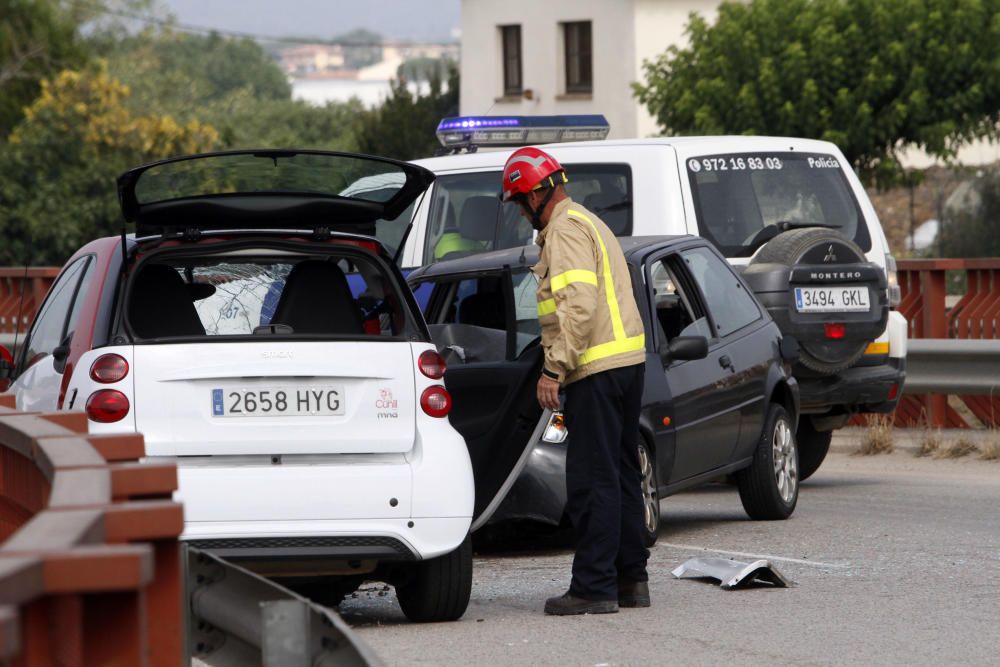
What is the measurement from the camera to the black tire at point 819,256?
1162 cm

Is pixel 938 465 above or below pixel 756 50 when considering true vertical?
below

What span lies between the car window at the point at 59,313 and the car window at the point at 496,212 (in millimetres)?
3573

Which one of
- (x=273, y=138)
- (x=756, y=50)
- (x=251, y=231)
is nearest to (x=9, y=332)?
(x=251, y=231)

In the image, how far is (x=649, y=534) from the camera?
9.34 meters

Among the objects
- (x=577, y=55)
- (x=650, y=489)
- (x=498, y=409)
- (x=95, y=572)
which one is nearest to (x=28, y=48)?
(x=577, y=55)

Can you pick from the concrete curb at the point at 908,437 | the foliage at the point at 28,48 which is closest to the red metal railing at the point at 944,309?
the concrete curb at the point at 908,437

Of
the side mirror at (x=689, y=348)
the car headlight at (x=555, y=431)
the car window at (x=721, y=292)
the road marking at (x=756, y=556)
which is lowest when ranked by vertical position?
the road marking at (x=756, y=556)

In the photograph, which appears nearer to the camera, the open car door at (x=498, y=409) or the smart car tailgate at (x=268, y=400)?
the smart car tailgate at (x=268, y=400)

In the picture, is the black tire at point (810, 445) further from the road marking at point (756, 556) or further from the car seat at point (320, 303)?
the car seat at point (320, 303)

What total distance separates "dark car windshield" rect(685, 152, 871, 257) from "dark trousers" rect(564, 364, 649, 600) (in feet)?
13.6

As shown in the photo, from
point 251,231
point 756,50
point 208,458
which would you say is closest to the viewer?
point 208,458

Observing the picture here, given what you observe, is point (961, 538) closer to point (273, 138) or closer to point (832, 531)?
point (832, 531)

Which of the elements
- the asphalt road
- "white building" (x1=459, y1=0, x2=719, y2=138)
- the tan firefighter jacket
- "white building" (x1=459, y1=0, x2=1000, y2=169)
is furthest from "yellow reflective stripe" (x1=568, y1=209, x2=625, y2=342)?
"white building" (x1=459, y1=0, x2=719, y2=138)

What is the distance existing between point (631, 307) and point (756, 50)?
41897mm
